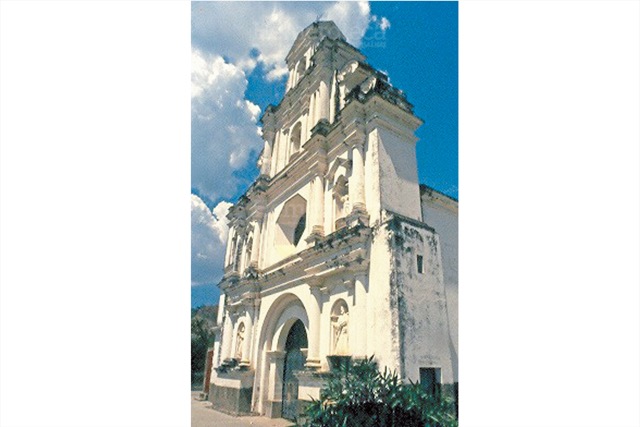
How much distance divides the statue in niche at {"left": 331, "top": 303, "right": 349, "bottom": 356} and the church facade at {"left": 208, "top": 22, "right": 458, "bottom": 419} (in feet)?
0.05

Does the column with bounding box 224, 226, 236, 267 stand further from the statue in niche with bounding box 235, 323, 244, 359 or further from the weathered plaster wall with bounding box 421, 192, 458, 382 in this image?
the weathered plaster wall with bounding box 421, 192, 458, 382

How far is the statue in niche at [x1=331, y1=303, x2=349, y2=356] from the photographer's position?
618 centimetres

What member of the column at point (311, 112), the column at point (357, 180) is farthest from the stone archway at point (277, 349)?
the column at point (311, 112)

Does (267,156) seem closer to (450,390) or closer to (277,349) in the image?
(277,349)

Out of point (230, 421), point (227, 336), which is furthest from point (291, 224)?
point (230, 421)

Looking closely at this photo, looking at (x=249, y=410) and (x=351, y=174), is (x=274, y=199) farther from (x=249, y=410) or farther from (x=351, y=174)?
(x=249, y=410)

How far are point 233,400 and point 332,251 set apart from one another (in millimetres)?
4200

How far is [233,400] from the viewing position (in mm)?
8414

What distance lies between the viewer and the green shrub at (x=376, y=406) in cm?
405

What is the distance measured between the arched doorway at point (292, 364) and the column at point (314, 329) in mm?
669

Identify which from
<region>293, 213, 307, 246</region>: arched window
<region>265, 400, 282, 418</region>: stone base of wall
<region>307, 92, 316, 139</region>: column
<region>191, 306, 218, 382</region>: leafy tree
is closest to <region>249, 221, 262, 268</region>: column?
<region>293, 213, 307, 246</region>: arched window

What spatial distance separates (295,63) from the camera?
10766 millimetres

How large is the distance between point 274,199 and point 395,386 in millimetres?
6141
